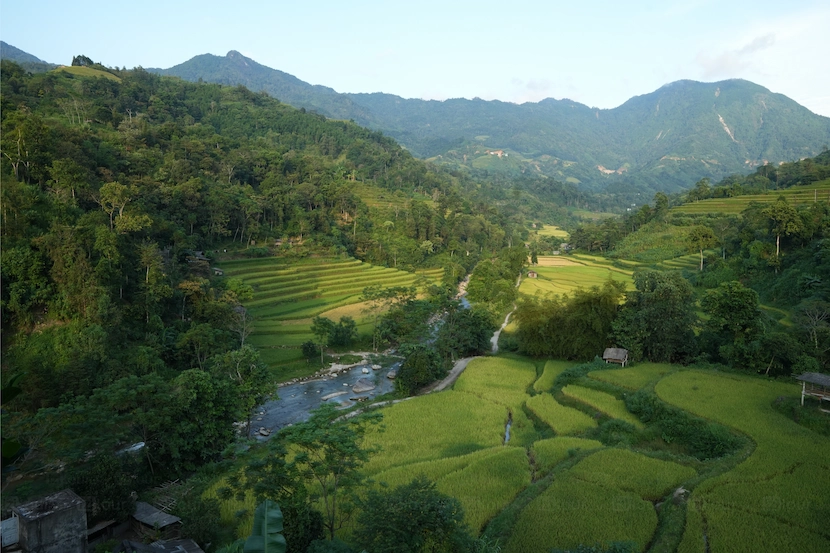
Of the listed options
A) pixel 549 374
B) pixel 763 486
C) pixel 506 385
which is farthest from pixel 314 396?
pixel 763 486

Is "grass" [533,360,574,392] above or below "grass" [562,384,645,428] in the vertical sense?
below

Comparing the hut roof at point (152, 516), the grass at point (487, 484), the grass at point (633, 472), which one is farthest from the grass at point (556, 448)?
the hut roof at point (152, 516)

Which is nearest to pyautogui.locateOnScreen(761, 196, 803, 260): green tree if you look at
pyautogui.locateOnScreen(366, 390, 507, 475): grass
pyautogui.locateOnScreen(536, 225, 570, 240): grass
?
pyautogui.locateOnScreen(366, 390, 507, 475): grass

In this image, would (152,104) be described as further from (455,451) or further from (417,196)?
(455,451)

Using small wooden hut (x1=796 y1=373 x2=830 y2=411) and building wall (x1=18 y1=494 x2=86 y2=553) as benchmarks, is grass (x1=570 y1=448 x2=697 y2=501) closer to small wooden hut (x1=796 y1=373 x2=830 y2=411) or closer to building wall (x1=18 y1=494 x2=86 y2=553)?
small wooden hut (x1=796 y1=373 x2=830 y2=411)

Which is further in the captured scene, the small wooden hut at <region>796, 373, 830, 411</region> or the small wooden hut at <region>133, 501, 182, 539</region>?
the small wooden hut at <region>796, 373, 830, 411</region>

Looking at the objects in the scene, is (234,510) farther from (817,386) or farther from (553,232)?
(553,232)

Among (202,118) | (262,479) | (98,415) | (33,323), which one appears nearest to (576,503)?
(262,479)
